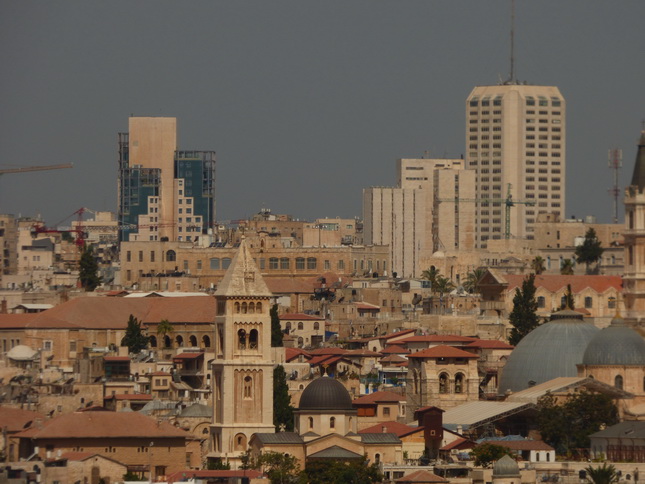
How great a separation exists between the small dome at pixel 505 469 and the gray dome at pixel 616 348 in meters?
19.1

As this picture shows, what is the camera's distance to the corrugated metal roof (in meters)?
114

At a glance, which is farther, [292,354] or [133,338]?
[133,338]

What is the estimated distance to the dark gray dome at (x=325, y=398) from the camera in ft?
348

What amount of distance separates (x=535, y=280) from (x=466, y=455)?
67836mm

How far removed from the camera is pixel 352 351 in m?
146

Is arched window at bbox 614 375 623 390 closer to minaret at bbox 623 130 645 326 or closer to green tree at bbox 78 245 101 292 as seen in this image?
minaret at bbox 623 130 645 326

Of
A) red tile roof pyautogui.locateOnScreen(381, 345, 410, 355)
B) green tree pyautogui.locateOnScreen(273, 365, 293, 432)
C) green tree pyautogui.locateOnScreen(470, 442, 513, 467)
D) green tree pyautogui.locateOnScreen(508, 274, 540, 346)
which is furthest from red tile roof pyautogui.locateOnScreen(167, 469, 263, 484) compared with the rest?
green tree pyautogui.locateOnScreen(508, 274, 540, 346)

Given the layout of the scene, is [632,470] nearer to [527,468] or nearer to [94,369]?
[527,468]

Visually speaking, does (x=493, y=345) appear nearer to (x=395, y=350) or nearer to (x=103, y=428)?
(x=395, y=350)

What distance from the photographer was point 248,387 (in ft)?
373

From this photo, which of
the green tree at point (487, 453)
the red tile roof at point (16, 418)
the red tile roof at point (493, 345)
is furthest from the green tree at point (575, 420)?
the red tile roof at point (493, 345)

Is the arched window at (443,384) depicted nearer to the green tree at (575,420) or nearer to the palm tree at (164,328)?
the green tree at (575,420)

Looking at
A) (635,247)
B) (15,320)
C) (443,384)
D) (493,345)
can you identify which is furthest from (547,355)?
(15,320)

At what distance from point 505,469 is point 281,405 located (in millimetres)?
24679
